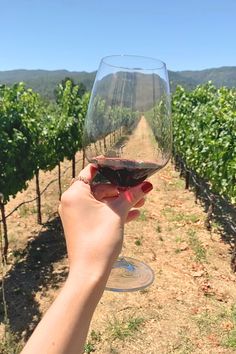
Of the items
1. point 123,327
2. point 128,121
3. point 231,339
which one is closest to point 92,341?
point 123,327

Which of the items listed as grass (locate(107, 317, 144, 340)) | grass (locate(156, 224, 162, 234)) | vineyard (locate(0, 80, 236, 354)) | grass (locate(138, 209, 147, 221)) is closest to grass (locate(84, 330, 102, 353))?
vineyard (locate(0, 80, 236, 354))

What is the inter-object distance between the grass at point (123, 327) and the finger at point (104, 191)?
440 cm

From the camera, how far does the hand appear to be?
124cm

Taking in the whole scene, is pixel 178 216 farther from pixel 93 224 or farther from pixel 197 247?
pixel 93 224

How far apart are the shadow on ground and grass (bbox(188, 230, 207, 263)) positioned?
2.44 m

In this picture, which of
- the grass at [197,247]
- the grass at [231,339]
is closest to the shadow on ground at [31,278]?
the grass at [197,247]

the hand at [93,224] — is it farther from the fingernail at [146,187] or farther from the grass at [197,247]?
the grass at [197,247]

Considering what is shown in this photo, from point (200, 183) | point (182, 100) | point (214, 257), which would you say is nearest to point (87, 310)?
point (214, 257)

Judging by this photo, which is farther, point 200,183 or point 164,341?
point 200,183

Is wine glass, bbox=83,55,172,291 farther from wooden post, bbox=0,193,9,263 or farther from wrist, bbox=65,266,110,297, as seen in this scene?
wooden post, bbox=0,193,9,263

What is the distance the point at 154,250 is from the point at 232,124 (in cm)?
284

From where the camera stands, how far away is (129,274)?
2.28 metres

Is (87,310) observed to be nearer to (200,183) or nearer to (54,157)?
(54,157)

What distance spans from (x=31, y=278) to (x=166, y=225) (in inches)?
140
